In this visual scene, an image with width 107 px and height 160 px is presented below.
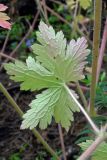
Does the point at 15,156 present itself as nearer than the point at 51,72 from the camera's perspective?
No

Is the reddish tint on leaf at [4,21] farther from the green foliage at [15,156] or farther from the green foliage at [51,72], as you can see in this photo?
the green foliage at [15,156]

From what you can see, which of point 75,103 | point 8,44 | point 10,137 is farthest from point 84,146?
point 8,44

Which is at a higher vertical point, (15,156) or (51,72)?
(51,72)

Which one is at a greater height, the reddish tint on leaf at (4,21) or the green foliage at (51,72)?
the reddish tint on leaf at (4,21)

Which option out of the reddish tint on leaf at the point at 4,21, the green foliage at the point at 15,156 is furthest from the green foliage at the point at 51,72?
the green foliage at the point at 15,156

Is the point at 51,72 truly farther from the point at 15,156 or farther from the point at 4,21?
the point at 15,156

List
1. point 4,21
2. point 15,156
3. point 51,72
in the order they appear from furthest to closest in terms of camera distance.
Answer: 1. point 15,156
2. point 4,21
3. point 51,72

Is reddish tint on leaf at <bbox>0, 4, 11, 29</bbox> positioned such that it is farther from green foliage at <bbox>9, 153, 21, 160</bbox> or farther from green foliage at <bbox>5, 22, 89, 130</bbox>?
green foliage at <bbox>9, 153, 21, 160</bbox>

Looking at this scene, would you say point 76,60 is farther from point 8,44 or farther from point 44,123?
point 8,44

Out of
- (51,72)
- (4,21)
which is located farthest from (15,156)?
(51,72)
